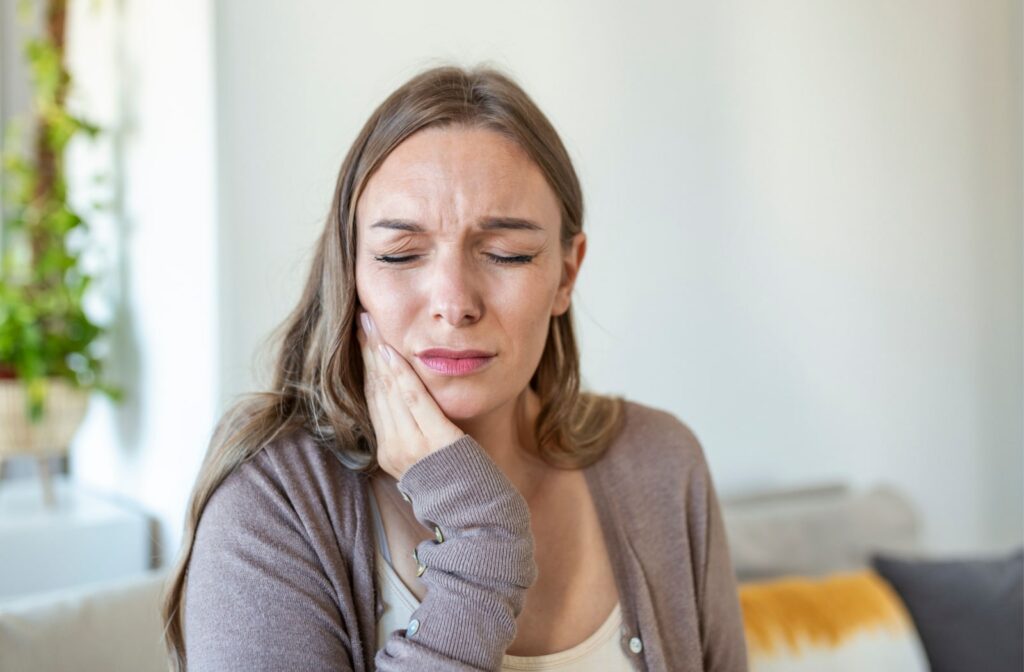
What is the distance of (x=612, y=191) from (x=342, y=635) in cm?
128

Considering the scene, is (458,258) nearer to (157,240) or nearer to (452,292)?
(452,292)

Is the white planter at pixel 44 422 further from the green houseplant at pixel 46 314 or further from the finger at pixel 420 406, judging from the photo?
the finger at pixel 420 406

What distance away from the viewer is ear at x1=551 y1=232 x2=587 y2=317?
4.05ft

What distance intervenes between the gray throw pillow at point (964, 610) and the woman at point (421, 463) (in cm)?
89

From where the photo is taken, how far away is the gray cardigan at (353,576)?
96 centimetres

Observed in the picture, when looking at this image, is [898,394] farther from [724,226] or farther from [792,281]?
[724,226]

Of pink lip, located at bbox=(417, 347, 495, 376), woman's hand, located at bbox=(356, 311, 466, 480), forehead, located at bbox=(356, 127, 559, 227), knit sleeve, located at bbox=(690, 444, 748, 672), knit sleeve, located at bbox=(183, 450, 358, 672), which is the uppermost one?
forehead, located at bbox=(356, 127, 559, 227)

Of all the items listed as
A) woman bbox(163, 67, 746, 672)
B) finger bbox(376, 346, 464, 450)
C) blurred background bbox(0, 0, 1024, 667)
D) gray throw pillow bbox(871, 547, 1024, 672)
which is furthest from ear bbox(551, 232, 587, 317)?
gray throw pillow bbox(871, 547, 1024, 672)

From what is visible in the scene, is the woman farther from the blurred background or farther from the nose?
the blurred background

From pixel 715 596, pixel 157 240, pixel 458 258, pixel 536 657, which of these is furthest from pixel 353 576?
pixel 157 240

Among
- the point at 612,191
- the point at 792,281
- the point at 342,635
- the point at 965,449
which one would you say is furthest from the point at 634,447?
the point at 965,449

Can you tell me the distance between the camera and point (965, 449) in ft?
9.41

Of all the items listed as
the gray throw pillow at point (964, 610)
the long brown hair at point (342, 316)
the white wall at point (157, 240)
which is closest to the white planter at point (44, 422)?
the white wall at point (157, 240)

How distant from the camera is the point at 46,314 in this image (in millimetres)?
1980
